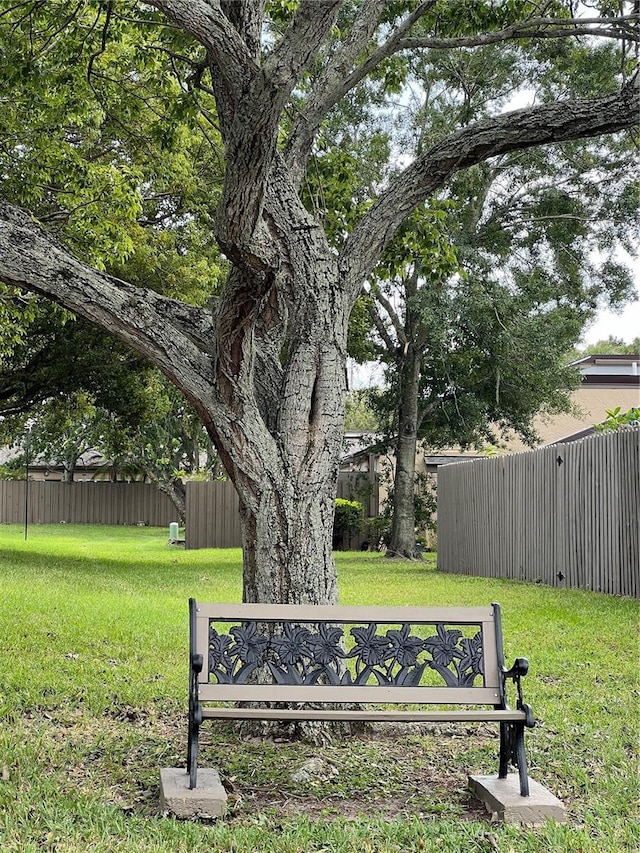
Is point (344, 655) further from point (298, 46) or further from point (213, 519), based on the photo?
point (213, 519)

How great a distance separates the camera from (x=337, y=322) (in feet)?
21.8

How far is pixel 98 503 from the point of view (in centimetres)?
4631

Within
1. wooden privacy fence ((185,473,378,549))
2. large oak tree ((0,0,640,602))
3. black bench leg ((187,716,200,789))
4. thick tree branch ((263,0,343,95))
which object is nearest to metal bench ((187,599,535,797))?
black bench leg ((187,716,200,789))

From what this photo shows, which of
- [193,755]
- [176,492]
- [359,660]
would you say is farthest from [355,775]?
[176,492]

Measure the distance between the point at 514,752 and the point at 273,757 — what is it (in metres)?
1.47

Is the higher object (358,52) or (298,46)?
(358,52)

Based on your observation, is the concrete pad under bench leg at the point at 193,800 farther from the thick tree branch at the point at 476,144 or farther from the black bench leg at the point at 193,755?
the thick tree branch at the point at 476,144

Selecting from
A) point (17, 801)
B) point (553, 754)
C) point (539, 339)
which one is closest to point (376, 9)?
point (553, 754)

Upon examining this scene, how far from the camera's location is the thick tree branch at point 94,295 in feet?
20.0

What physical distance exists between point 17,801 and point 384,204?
14.5 ft

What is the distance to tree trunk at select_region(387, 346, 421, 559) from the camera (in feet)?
79.4

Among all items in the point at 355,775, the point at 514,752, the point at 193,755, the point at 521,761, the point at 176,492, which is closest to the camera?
the point at 193,755

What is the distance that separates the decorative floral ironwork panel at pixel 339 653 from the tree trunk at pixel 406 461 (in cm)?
1906

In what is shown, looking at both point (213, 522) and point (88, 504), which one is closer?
point (213, 522)
